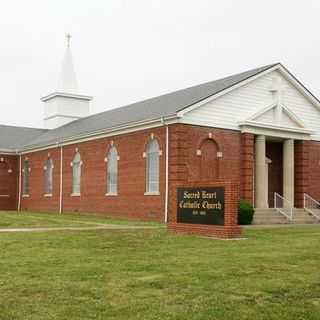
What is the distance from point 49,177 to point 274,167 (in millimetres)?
15774

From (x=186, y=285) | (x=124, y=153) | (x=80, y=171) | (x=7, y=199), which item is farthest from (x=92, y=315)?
(x=7, y=199)

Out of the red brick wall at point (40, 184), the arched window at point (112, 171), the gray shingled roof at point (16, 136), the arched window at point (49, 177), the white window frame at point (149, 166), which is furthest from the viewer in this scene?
the gray shingled roof at point (16, 136)

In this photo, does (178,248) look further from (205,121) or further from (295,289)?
(205,121)

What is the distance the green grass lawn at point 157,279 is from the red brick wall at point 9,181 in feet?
96.4

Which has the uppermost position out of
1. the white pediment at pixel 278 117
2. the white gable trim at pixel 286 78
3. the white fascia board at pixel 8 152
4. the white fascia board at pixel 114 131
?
the white gable trim at pixel 286 78

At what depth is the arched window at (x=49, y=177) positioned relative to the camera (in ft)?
133

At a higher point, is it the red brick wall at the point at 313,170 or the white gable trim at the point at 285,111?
the white gable trim at the point at 285,111

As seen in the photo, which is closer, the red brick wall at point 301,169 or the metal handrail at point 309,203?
the metal handrail at point 309,203

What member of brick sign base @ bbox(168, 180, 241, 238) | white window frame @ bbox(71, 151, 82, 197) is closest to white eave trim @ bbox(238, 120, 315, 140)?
brick sign base @ bbox(168, 180, 241, 238)

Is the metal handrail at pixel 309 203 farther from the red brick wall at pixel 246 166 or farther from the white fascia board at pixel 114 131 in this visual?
the white fascia board at pixel 114 131

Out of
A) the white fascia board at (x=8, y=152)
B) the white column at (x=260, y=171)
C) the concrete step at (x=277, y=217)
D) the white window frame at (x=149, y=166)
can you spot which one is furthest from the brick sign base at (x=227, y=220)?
the white fascia board at (x=8, y=152)

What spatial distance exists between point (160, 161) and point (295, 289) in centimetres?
1941

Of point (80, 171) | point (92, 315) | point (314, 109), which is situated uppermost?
point (314, 109)

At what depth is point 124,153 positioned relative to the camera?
31.8 m
